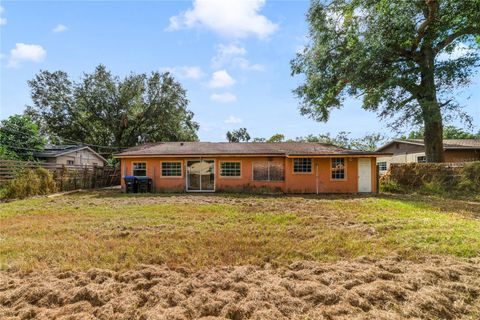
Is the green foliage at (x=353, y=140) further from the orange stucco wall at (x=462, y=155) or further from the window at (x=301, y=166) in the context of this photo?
the window at (x=301, y=166)

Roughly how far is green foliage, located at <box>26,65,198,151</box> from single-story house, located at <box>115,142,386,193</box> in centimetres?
1349

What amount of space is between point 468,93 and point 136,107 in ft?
88.5

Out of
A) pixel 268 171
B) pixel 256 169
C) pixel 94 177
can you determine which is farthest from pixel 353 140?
pixel 94 177

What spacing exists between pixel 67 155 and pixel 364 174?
2150cm

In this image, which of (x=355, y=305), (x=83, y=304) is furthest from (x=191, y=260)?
(x=355, y=305)

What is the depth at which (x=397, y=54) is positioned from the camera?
1603 centimetres

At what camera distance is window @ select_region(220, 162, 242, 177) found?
49.2 feet

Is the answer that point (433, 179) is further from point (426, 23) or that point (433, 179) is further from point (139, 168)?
point (139, 168)

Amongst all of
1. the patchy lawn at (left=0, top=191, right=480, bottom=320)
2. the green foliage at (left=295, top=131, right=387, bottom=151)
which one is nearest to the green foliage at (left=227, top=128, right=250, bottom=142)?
the green foliage at (left=295, top=131, right=387, bottom=151)

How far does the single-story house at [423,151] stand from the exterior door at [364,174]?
616 centimetres

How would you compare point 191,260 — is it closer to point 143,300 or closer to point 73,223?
point 143,300

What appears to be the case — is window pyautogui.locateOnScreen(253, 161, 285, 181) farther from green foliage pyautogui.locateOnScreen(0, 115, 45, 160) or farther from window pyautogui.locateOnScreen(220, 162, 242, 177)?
green foliage pyautogui.locateOnScreen(0, 115, 45, 160)

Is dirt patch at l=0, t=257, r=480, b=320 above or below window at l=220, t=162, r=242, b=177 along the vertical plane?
below

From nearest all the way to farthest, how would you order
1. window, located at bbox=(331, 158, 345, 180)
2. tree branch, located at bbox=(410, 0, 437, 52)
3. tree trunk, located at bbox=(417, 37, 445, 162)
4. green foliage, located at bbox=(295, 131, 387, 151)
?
tree branch, located at bbox=(410, 0, 437, 52)
window, located at bbox=(331, 158, 345, 180)
tree trunk, located at bbox=(417, 37, 445, 162)
green foliage, located at bbox=(295, 131, 387, 151)
